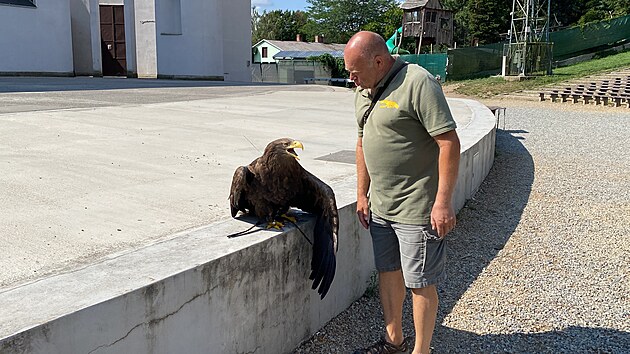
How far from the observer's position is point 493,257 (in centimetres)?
574

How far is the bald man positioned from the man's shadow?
850 millimetres

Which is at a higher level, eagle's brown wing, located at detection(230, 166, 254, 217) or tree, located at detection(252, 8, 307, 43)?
tree, located at detection(252, 8, 307, 43)

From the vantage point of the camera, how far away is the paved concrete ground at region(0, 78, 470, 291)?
364 cm

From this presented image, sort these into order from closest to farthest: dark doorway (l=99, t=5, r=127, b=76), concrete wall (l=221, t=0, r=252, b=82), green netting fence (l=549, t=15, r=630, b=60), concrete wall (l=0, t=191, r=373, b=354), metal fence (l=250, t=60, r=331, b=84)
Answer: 1. concrete wall (l=0, t=191, r=373, b=354)
2. dark doorway (l=99, t=5, r=127, b=76)
3. concrete wall (l=221, t=0, r=252, b=82)
4. green netting fence (l=549, t=15, r=630, b=60)
5. metal fence (l=250, t=60, r=331, b=84)

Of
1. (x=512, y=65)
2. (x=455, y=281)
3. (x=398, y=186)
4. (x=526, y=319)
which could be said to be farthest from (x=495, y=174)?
(x=512, y=65)

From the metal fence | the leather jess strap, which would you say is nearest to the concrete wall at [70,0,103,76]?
the metal fence

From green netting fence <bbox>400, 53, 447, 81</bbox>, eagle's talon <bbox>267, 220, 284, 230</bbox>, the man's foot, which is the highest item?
green netting fence <bbox>400, 53, 447, 81</bbox>

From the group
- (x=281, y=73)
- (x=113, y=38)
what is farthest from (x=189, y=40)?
(x=281, y=73)

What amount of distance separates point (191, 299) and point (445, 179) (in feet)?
4.58

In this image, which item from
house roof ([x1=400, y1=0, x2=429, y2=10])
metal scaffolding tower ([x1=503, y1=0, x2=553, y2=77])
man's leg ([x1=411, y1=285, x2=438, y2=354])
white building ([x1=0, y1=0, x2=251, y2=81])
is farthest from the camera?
house roof ([x1=400, y1=0, x2=429, y2=10])

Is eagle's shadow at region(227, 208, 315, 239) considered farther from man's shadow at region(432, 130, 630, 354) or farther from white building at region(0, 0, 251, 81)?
white building at region(0, 0, 251, 81)

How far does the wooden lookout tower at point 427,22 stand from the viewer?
2104 inches

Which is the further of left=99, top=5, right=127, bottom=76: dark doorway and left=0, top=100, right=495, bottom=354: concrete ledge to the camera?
left=99, top=5, right=127, bottom=76: dark doorway

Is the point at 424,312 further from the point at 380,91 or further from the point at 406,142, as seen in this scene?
the point at 380,91
